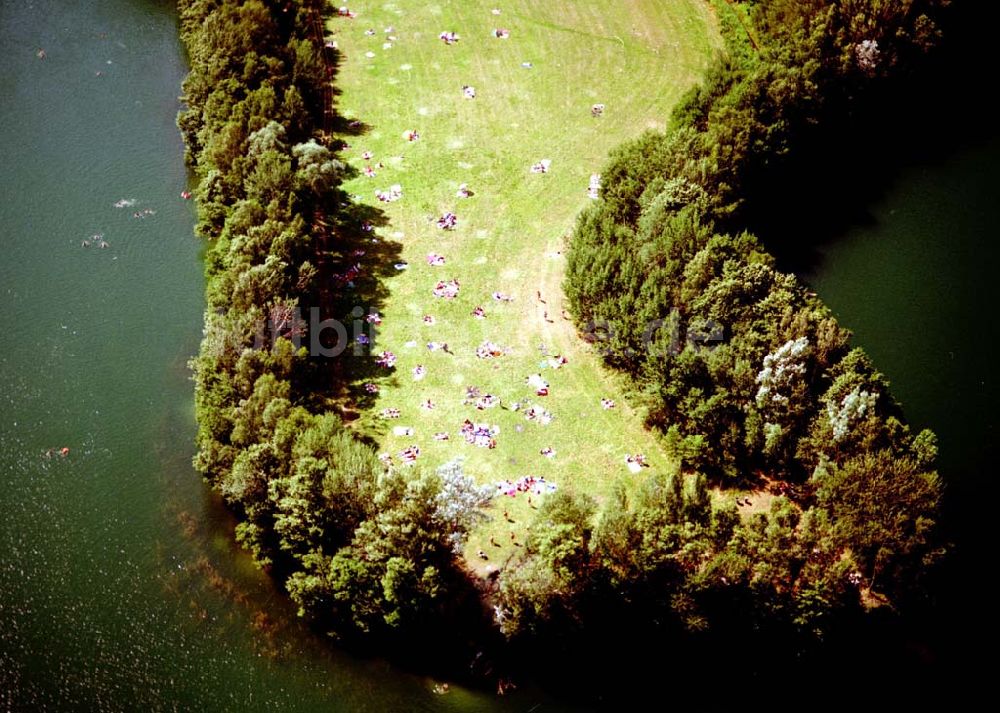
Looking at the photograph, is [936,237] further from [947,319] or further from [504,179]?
[504,179]

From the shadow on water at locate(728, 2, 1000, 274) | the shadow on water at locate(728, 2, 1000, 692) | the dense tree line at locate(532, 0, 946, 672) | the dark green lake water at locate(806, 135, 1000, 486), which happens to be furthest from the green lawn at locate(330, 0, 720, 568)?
the dark green lake water at locate(806, 135, 1000, 486)

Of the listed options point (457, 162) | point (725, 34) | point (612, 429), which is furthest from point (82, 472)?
point (725, 34)

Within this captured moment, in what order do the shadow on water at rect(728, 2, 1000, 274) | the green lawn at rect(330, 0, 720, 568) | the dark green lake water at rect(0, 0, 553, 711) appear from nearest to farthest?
the dark green lake water at rect(0, 0, 553, 711) → the green lawn at rect(330, 0, 720, 568) → the shadow on water at rect(728, 2, 1000, 274)

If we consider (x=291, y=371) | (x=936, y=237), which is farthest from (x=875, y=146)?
(x=291, y=371)

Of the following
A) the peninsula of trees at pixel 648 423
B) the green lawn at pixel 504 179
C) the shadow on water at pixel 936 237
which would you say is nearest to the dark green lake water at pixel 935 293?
the shadow on water at pixel 936 237

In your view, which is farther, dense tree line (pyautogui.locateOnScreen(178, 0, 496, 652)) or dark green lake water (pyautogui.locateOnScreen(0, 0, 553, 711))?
dark green lake water (pyautogui.locateOnScreen(0, 0, 553, 711))

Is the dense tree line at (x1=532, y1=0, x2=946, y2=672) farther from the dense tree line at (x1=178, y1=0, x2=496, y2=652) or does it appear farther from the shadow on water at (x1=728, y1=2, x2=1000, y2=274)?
the dense tree line at (x1=178, y1=0, x2=496, y2=652)
